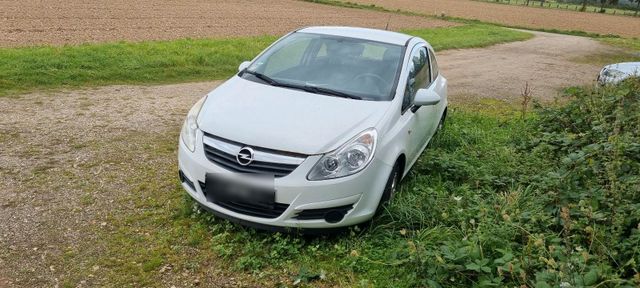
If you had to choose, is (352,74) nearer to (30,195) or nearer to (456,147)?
(456,147)

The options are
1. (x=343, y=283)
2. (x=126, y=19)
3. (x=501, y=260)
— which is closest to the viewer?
(x=501, y=260)

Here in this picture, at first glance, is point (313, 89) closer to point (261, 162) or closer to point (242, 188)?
point (261, 162)

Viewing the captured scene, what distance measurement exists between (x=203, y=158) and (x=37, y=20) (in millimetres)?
16028

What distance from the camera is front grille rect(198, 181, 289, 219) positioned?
146 inches

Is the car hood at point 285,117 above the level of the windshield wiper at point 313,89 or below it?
below

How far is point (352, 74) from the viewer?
16.1 feet

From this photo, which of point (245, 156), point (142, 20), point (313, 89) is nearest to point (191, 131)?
point (245, 156)

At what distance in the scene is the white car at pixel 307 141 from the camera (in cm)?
367

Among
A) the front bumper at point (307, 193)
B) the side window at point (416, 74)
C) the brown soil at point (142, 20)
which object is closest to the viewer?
the front bumper at point (307, 193)

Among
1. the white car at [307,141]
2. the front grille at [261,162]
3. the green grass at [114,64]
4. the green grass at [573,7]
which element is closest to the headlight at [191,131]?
the white car at [307,141]

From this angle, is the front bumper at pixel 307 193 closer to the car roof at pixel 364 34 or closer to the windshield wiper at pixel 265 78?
the windshield wiper at pixel 265 78

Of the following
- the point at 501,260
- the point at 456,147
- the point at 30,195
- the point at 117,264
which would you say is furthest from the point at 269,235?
the point at 456,147

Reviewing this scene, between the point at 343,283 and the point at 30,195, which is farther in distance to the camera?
the point at 30,195

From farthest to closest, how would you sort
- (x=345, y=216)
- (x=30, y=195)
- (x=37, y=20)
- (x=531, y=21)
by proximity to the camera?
(x=531, y=21)
(x=37, y=20)
(x=30, y=195)
(x=345, y=216)
